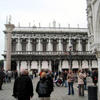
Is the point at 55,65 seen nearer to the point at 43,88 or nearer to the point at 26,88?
the point at 43,88

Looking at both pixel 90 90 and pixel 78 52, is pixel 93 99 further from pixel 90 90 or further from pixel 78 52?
pixel 78 52

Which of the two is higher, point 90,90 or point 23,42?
point 23,42

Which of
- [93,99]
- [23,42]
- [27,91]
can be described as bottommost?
[93,99]

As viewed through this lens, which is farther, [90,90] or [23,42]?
[23,42]

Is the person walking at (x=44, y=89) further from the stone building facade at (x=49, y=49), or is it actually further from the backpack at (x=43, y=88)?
the stone building facade at (x=49, y=49)

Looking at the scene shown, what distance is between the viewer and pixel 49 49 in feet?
181

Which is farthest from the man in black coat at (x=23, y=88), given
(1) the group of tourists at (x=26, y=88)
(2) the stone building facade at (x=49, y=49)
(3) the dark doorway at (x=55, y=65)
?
(3) the dark doorway at (x=55, y=65)

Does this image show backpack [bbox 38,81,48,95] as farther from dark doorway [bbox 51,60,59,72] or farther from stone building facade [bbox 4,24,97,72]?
dark doorway [bbox 51,60,59,72]

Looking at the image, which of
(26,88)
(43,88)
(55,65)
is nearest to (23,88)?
(26,88)

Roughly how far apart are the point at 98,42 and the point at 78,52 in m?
40.6

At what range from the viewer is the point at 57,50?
5562 cm

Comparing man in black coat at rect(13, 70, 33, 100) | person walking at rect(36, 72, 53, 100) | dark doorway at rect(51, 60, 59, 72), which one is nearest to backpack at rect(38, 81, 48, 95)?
person walking at rect(36, 72, 53, 100)

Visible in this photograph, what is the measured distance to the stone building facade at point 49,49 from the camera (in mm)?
54125

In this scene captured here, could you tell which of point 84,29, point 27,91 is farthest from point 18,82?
point 84,29
